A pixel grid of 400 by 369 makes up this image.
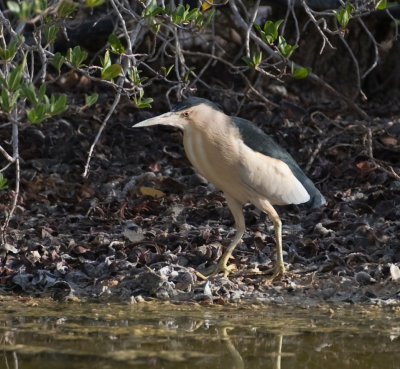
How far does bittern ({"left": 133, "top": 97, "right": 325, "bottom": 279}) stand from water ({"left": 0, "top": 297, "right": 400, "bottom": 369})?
79 cm

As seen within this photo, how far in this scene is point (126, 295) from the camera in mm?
5402

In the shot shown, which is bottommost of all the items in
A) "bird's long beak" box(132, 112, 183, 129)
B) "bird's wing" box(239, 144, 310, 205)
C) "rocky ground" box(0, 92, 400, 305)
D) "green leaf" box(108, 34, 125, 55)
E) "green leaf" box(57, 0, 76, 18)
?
"rocky ground" box(0, 92, 400, 305)

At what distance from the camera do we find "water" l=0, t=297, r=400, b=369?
3.95 metres

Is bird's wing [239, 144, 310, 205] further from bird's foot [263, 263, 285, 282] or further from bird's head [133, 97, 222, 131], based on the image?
bird's foot [263, 263, 285, 282]

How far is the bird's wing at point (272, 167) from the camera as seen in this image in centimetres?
572

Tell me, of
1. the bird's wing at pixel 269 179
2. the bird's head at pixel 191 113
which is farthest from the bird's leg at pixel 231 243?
the bird's head at pixel 191 113

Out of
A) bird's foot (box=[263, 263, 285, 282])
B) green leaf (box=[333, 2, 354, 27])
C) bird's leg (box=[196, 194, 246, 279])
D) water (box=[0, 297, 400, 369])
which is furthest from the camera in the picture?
bird's leg (box=[196, 194, 246, 279])

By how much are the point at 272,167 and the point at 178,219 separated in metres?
1.18

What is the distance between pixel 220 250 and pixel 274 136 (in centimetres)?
250

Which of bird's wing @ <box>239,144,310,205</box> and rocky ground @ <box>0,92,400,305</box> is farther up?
bird's wing @ <box>239,144,310,205</box>

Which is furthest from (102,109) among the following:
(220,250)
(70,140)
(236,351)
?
(236,351)

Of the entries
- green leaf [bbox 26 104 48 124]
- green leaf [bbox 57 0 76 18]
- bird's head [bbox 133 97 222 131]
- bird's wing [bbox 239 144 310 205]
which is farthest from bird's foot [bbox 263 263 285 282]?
green leaf [bbox 26 104 48 124]

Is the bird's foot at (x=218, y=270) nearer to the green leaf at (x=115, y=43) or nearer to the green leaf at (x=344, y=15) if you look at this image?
the green leaf at (x=115, y=43)

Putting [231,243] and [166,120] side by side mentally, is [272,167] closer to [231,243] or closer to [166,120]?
[231,243]
